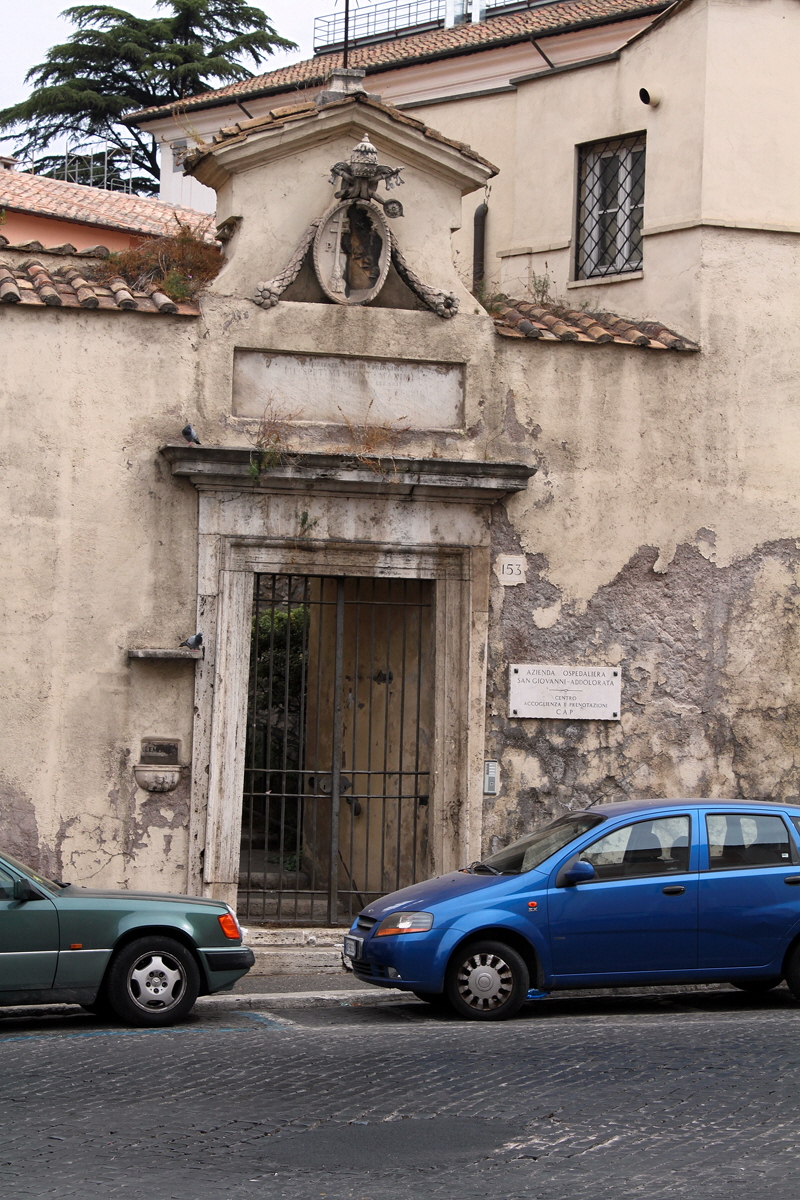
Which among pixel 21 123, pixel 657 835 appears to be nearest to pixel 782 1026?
pixel 657 835

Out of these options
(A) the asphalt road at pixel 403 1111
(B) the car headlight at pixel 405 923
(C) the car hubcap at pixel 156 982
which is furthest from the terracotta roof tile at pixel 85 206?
(A) the asphalt road at pixel 403 1111

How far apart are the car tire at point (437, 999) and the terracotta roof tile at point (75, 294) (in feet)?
19.4

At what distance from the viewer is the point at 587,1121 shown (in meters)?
6.50

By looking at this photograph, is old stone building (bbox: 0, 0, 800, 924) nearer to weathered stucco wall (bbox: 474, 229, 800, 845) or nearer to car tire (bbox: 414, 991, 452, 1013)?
weathered stucco wall (bbox: 474, 229, 800, 845)

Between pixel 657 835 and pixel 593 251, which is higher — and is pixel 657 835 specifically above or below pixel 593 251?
below

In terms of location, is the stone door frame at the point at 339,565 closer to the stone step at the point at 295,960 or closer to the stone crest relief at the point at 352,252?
the stone step at the point at 295,960

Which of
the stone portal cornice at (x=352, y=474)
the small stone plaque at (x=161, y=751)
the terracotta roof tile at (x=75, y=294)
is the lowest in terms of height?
the small stone plaque at (x=161, y=751)

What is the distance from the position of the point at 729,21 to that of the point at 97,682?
857 centimetres

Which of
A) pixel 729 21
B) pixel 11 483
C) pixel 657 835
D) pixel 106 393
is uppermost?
pixel 729 21

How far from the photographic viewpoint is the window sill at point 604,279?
14.4 m

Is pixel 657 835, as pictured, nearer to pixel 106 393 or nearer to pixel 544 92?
pixel 106 393

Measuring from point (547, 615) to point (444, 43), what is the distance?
21.6 m

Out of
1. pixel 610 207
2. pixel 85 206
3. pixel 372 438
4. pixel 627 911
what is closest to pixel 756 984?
pixel 627 911

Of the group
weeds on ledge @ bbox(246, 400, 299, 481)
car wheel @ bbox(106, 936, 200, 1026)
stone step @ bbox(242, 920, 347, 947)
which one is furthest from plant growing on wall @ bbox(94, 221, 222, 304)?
car wheel @ bbox(106, 936, 200, 1026)
